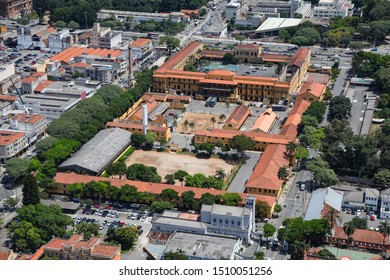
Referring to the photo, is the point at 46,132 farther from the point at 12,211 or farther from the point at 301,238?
the point at 301,238

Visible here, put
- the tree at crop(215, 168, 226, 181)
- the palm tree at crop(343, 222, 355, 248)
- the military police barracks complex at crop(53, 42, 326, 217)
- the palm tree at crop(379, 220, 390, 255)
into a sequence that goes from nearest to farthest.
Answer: the palm tree at crop(379, 220, 390, 255)
the palm tree at crop(343, 222, 355, 248)
the military police barracks complex at crop(53, 42, 326, 217)
the tree at crop(215, 168, 226, 181)

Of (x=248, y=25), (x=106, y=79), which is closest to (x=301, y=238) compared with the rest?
(x=106, y=79)

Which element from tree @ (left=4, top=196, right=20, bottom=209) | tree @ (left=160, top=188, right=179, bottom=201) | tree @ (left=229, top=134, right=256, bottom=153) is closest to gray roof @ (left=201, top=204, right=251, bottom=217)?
tree @ (left=160, top=188, right=179, bottom=201)

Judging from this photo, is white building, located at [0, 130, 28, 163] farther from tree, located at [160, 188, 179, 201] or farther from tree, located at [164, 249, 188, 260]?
tree, located at [164, 249, 188, 260]

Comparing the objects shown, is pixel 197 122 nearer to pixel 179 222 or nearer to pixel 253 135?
pixel 253 135

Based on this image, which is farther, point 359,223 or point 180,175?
point 180,175

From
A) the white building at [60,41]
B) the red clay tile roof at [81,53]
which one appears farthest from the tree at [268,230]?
the white building at [60,41]

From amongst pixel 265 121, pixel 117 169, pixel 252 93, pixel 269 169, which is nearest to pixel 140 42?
pixel 252 93
